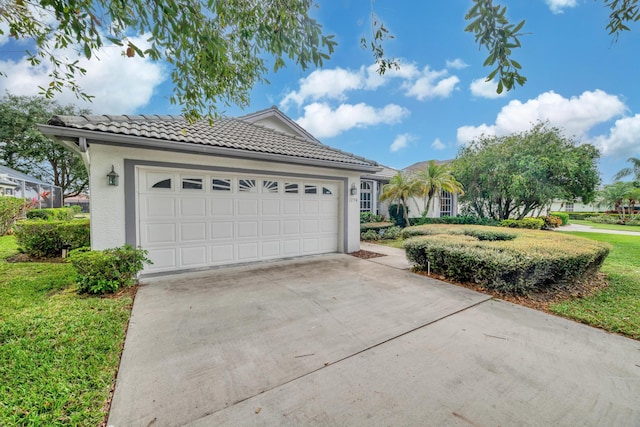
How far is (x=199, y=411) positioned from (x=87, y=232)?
8.12m

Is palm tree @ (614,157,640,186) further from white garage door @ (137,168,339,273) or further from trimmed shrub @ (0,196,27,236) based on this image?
trimmed shrub @ (0,196,27,236)

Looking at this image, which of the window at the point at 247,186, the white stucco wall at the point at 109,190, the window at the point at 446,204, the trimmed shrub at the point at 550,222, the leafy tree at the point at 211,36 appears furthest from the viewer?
the window at the point at 446,204

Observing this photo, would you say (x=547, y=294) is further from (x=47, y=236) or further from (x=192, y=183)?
(x=47, y=236)

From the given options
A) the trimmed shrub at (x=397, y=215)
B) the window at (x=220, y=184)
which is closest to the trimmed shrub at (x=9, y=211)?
the window at (x=220, y=184)

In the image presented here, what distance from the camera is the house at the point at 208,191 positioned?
5438 mm

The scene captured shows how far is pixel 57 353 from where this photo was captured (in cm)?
291

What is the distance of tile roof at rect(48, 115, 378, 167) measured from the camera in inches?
206

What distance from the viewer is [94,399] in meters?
2.29

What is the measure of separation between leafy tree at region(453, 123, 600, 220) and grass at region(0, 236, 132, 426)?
55.3 feet

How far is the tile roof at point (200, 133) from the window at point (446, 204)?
40.0ft

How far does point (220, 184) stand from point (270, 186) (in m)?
1.42

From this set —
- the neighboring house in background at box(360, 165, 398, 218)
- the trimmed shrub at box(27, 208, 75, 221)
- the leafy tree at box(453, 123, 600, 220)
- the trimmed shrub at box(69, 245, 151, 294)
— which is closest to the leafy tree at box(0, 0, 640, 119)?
the trimmed shrub at box(69, 245, 151, 294)

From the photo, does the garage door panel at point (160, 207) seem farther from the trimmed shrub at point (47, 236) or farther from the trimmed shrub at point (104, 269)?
the trimmed shrub at point (47, 236)

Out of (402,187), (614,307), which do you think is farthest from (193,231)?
(402,187)
